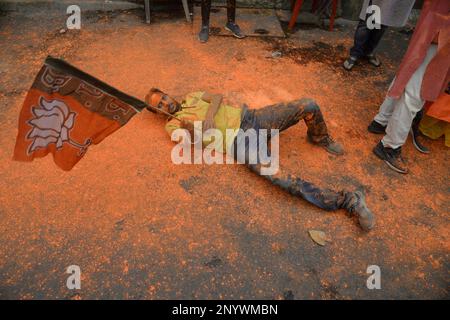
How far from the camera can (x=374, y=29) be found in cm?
441

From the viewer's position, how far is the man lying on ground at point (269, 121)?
2.87m

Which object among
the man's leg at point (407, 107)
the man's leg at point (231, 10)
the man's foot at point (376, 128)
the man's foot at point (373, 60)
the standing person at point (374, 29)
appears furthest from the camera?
the man's leg at point (231, 10)

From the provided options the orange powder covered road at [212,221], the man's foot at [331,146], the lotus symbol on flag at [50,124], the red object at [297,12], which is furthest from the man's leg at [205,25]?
the lotus symbol on flag at [50,124]

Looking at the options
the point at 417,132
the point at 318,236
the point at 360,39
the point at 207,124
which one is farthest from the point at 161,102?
the point at 360,39

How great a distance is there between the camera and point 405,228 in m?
2.86

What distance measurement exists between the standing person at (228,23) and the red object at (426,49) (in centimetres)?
286

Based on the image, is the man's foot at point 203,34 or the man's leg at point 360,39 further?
the man's foot at point 203,34

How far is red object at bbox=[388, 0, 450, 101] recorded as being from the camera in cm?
275

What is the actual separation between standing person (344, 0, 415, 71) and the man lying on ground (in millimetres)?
1890

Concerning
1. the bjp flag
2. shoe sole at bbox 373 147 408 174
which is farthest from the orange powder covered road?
the bjp flag

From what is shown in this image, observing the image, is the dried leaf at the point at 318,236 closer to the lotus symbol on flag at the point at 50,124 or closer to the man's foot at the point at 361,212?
the man's foot at the point at 361,212

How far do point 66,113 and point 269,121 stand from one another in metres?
1.86

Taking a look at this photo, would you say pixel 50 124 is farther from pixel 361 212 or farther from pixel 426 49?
pixel 426 49

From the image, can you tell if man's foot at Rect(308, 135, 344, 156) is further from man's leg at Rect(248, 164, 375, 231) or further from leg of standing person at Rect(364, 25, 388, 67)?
leg of standing person at Rect(364, 25, 388, 67)
